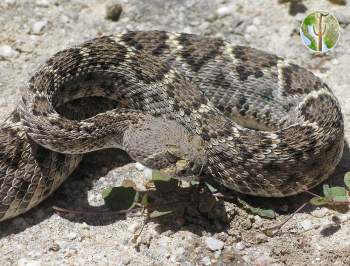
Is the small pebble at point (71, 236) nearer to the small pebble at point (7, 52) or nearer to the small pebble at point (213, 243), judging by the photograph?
the small pebble at point (213, 243)

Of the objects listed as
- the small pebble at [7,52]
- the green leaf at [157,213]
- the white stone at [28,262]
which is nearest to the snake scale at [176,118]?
A: the green leaf at [157,213]

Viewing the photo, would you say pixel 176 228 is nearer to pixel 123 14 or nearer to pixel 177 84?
pixel 177 84

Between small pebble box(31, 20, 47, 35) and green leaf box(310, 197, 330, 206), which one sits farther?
small pebble box(31, 20, 47, 35)

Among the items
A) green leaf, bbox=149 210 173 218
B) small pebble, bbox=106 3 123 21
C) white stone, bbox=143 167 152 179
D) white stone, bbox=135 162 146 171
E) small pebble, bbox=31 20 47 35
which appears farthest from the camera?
small pebble, bbox=106 3 123 21

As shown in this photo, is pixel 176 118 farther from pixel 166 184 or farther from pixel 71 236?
pixel 71 236

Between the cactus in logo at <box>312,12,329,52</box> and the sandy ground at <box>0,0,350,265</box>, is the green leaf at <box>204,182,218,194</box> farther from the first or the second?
the cactus in logo at <box>312,12,329,52</box>

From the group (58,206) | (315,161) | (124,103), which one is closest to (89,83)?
(124,103)

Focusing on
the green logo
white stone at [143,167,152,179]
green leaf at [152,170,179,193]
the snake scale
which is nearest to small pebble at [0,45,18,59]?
the snake scale

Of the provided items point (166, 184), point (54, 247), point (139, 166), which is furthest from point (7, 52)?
point (54, 247)
